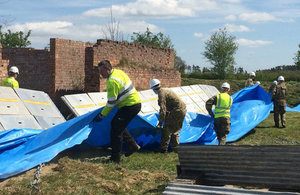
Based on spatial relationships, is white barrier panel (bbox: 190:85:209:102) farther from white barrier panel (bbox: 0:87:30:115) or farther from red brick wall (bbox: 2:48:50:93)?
white barrier panel (bbox: 0:87:30:115)

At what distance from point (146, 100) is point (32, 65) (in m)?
6.19

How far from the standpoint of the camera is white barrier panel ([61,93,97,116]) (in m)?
8.68

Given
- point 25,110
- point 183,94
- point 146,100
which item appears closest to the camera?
point 25,110

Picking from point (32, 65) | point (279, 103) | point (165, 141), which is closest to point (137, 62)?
point (32, 65)

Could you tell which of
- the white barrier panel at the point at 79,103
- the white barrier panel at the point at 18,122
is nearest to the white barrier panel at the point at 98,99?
the white barrier panel at the point at 79,103

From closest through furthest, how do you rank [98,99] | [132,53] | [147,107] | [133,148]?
[133,148], [98,99], [147,107], [132,53]

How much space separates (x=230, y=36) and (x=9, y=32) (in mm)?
23321

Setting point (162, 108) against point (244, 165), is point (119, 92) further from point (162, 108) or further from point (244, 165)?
point (244, 165)

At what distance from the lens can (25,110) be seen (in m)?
7.80

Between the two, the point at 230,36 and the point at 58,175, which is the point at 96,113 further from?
the point at 230,36

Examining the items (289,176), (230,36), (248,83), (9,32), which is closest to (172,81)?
(248,83)

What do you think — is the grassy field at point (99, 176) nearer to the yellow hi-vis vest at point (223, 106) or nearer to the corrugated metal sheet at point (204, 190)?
the corrugated metal sheet at point (204, 190)

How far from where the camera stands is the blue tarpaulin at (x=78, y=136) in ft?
18.7

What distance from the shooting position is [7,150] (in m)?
6.24
